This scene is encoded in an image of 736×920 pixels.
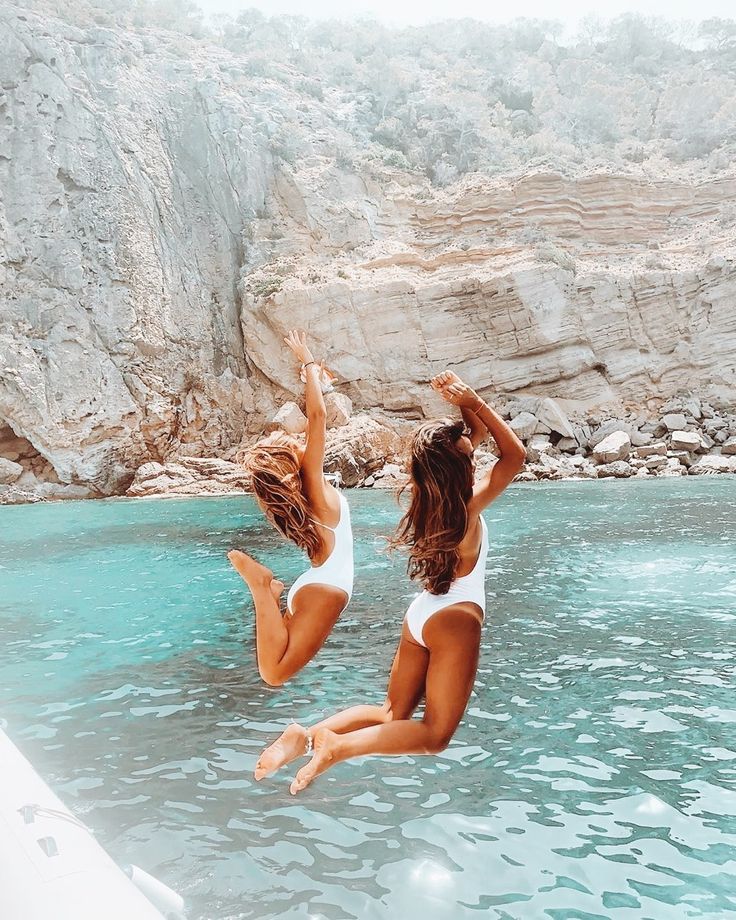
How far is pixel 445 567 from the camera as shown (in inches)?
66.6

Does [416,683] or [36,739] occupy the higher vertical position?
[416,683]

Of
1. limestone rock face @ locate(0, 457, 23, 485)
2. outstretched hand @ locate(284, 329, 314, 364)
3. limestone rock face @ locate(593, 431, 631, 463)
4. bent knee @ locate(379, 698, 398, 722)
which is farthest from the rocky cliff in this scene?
bent knee @ locate(379, 698, 398, 722)

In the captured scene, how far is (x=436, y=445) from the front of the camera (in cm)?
168

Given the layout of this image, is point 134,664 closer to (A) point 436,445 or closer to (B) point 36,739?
(B) point 36,739

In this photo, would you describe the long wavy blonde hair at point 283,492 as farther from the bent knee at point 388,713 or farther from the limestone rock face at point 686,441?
the limestone rock face at point 686,441

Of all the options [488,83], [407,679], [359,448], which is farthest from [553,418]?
[488,83]

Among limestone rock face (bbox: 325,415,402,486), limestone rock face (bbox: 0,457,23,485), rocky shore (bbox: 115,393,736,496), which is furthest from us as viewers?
rocky shore (bbox: 115,393,736,496)

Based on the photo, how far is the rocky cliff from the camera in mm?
24750

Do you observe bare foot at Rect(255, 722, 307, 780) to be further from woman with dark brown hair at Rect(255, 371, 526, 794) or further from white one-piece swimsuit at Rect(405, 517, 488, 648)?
white one-piece swimsuit at Rect(405, 517, 488, 648)

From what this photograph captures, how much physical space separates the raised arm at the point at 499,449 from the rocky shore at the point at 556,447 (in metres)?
20.3

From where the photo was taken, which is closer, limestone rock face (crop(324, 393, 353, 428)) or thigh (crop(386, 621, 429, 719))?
thigh (crop(386, 621, 429, 719))

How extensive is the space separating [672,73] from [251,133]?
81.7 ft

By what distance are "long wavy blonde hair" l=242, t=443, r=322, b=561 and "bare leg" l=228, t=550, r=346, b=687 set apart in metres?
0.11

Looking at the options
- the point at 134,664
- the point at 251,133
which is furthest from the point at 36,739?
the point at 251,133
